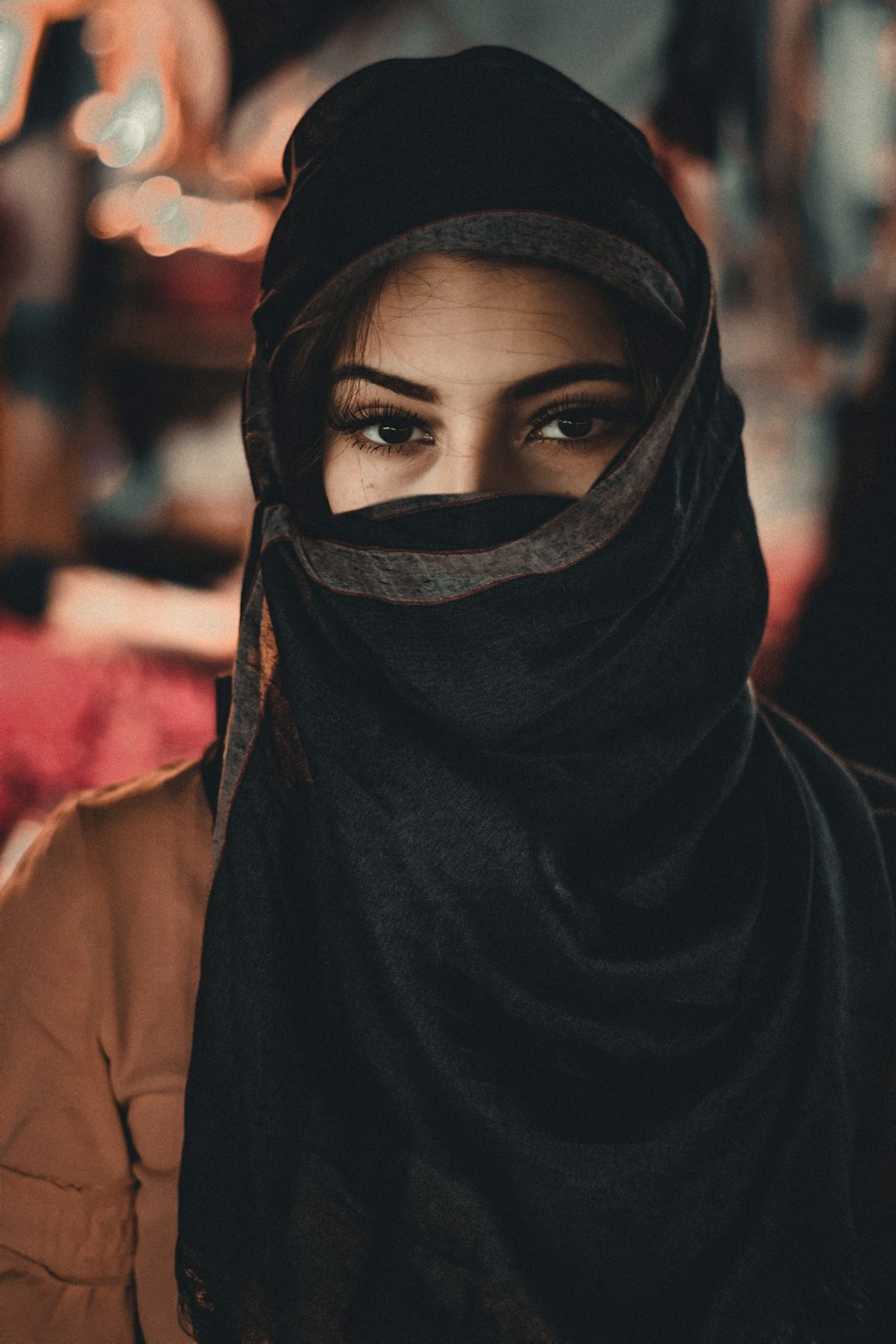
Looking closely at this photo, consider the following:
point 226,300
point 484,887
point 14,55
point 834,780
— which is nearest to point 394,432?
point 484,887

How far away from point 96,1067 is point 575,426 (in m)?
0.77

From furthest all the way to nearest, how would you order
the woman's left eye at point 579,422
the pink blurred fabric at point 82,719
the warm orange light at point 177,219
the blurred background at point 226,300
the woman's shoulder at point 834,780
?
1. the warm orange light at point 177,219
2. the blurred background at point 226,300
3. the pink blurred fabric at point 82,719
4. the woman's shoulder at point 834,780
5. the woman's left eye at point 579,422

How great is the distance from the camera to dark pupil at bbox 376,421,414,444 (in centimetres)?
89

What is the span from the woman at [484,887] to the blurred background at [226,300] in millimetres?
1418

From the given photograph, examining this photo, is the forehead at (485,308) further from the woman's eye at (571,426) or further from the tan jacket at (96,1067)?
the tan jacket at (96,1067)

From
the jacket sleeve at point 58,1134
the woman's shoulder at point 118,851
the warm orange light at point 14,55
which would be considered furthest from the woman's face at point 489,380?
the warm orange light at point 14,55

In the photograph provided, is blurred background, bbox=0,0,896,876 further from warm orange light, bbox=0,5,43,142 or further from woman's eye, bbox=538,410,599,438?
woman's eye, bbox=538,410,599,438

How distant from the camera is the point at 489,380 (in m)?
0.85

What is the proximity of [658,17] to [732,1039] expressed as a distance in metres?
3.18

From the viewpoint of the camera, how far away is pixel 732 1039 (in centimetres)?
84

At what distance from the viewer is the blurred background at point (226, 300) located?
2.64 metres

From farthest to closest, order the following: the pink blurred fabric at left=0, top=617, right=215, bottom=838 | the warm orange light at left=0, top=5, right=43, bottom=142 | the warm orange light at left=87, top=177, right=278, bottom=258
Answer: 1. the warm orange light at left=87, top=177, right=278, bottom=258
2. the warm orange light at left=0, top=5, right=43, bottom=142
3. the pink blurred fabric at left=0, top=617, right=215, bottom=838

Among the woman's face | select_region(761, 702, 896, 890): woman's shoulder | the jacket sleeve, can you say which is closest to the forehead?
the woman's face

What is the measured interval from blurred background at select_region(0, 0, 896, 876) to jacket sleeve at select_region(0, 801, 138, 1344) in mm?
1327
